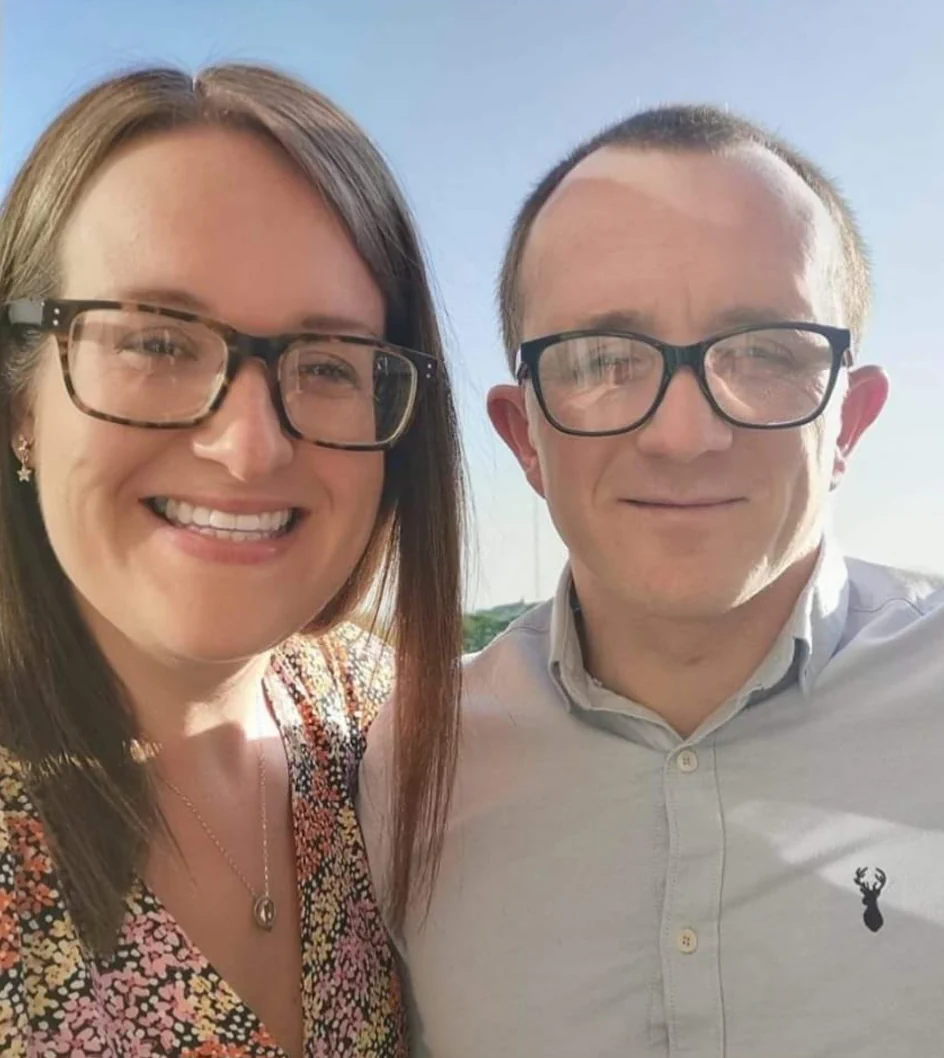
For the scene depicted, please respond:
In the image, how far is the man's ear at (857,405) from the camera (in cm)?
134

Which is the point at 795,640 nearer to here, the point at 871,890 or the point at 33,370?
the point at 871,890

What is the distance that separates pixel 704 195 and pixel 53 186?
795 mm

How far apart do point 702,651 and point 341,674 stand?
25.0 inches

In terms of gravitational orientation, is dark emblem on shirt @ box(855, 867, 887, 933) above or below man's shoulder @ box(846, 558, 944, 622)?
below

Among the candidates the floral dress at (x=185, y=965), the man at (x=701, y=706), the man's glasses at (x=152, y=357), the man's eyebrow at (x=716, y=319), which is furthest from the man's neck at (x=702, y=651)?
the man's glasses at (x=152, y=357)

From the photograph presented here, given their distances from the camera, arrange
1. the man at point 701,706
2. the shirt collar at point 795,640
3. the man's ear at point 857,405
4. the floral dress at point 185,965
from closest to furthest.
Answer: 1. the floral dress at point 185,965
2. the man at point 701,706
3. the shirt collar at point 795,640
4. the man's ear at point 857,405

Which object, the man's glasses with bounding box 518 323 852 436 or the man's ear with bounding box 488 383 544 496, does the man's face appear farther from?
the man's ear with bounding box 488 383 544 496

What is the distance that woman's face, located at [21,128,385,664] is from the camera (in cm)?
97

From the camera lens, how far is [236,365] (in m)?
0.98

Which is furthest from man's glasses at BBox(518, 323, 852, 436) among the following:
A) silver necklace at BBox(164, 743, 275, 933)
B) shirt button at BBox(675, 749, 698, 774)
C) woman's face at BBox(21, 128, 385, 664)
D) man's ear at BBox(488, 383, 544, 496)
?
silver necklace at BBox(164, 743, 275, 933)

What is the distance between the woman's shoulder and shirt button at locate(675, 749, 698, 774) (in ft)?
1.55

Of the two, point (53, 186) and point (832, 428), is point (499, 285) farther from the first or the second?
point (53, 186)

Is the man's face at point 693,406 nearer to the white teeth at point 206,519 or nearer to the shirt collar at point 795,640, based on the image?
the shirt collar at point 795,640

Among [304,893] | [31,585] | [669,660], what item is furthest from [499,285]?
[304,893]
